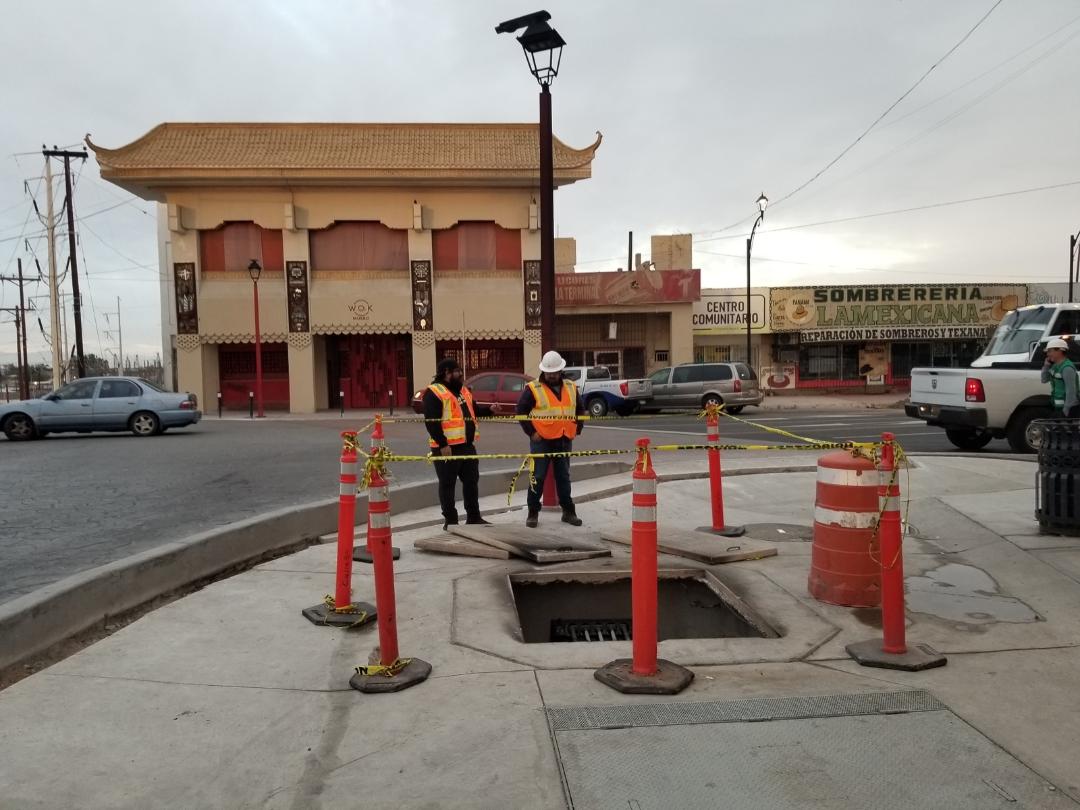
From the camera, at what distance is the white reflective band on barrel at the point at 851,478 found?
5039 millimetres

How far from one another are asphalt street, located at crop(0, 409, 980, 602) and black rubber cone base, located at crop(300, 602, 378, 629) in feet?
6.33

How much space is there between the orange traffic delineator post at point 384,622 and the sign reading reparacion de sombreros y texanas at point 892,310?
3209cm

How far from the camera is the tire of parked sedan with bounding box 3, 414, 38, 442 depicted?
56.8ft

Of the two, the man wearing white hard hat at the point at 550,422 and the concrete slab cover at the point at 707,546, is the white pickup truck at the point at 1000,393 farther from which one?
the man wearing white hard hat at the point at 550,422

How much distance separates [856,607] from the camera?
5125mm

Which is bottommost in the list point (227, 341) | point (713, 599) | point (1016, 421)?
point (713, 599)

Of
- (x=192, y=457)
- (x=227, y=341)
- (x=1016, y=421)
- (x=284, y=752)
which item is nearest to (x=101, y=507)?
(x=192, y=457)

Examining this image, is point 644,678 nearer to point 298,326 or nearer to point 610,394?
point 610,394

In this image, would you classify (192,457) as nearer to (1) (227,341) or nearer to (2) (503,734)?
(2) (503,734)

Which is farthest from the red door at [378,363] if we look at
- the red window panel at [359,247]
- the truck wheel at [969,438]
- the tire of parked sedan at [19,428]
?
the truck wheel at [969,438]

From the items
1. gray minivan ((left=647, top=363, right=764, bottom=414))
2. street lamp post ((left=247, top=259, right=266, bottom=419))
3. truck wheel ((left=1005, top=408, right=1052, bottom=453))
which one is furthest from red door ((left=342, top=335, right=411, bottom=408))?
truck wheel ((left=1005, top=408, right=1052, bottom=453))

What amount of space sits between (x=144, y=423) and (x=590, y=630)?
1540cm

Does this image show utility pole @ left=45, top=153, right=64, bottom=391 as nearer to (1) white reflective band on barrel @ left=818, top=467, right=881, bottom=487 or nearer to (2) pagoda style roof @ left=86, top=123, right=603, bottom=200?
(2) pagoda style roof @ left=86, top=123, right=603, bottom=200

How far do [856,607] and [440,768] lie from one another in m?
3.19
